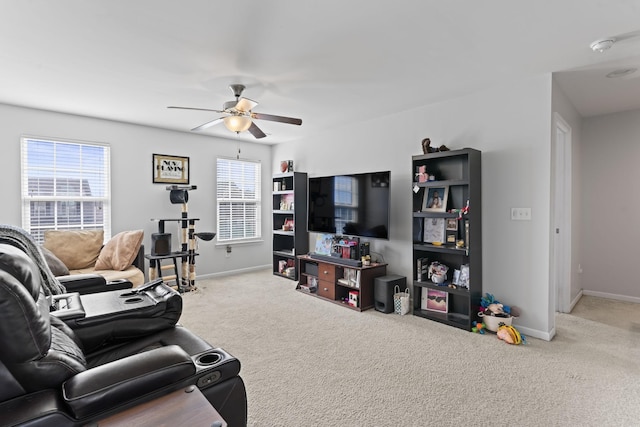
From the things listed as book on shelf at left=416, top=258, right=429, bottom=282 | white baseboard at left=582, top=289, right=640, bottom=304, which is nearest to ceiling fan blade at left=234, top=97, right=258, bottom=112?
book on shelf at left=416, top=258, right=429, bottom=282

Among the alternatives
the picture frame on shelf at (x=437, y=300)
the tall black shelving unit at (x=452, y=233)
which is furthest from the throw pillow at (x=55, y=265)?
the picture frame on shelf at (x=437, y=300)

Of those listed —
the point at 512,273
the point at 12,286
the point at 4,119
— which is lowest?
the point at 512,273

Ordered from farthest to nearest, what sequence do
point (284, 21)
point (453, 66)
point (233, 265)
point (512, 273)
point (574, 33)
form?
point (233, 265) < point (512, 273) < point (453, 66) < point (574, 33) < point (284, 21)

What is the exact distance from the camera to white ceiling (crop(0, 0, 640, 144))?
2049 millimetres

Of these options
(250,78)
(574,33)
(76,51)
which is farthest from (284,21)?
(574,33)

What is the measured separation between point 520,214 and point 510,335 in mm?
1133

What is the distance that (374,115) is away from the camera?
14.5 feet

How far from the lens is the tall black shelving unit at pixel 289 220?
5.45 m

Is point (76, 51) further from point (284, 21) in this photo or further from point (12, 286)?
point (12, 286)

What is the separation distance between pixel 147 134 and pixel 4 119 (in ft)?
5.05

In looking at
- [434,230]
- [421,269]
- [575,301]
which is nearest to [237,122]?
[434,230]

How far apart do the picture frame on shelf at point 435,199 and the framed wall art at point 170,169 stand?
3.72 meters

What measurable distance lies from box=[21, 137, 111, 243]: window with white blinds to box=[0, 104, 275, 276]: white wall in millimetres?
86

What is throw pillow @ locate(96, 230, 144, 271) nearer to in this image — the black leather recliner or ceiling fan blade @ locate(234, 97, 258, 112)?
ceiling fan blade @ locate(234, 97, 258, 112)
